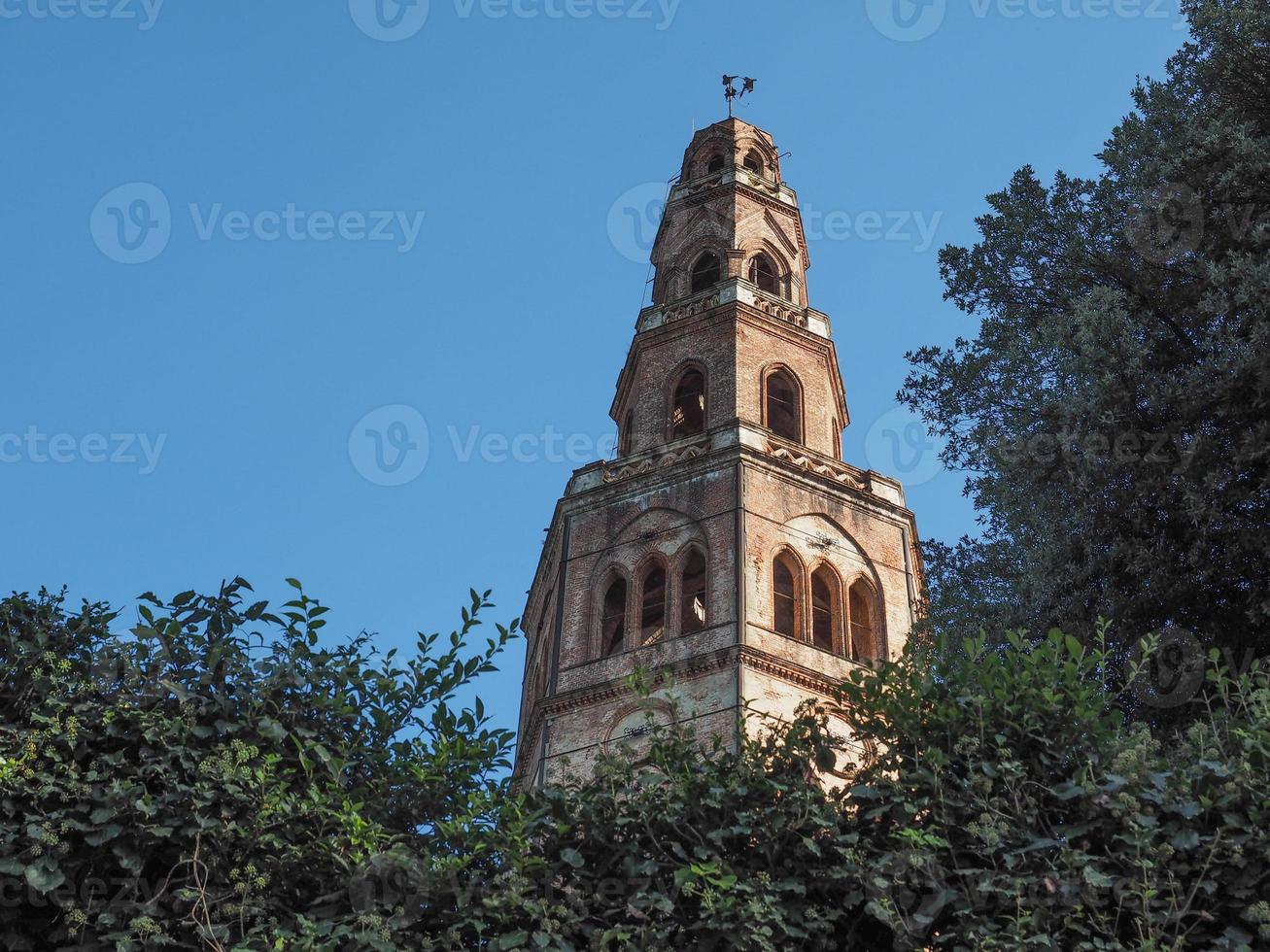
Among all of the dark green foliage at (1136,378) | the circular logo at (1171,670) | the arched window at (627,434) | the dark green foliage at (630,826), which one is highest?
the arched window at (627,434)

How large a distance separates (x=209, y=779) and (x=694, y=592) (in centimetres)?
1899

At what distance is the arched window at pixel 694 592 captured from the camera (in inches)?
1145

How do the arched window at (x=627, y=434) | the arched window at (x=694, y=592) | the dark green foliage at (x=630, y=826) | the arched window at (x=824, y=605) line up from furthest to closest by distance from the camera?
1. the arched window at (x=627, y=434)
2. the arched window at (x=824, y=605)
3. the arched window at (x=694, y=592)
4. the dark green foliage at (x=630, y=826)

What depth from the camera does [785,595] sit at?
29547 mm

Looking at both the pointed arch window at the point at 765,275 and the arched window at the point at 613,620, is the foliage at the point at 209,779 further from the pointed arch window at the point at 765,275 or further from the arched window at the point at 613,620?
the pointed arch window at the point at 765,275

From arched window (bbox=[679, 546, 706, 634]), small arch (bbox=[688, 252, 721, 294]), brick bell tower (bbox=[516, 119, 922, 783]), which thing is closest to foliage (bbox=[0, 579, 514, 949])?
brick bell tower (bbox=[516, 119, 922, 783])

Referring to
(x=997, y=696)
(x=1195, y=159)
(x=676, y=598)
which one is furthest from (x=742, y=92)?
(x=997, y=696)

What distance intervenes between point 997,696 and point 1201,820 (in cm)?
151

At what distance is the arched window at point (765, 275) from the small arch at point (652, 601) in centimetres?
1102

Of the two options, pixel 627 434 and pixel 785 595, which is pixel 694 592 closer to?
pixel 785 595

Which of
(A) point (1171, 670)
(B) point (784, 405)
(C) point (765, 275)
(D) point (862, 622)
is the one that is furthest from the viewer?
(C) point (765, 275)

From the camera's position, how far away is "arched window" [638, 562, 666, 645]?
29.5 meters

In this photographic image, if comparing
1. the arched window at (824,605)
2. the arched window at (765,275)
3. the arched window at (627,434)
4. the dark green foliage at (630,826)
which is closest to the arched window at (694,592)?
the arched window at (824,605)

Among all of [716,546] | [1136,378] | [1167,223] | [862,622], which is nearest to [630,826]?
[1136,378]
